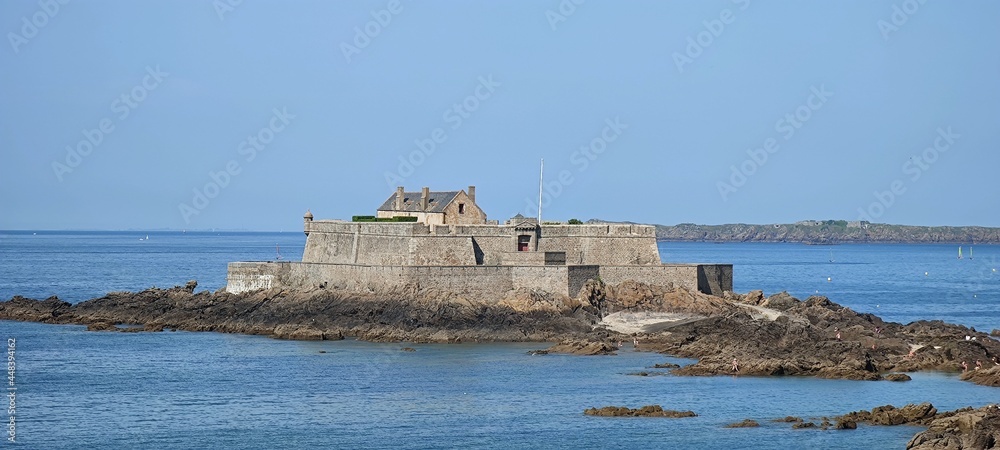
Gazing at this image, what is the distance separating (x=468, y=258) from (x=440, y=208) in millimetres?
3615

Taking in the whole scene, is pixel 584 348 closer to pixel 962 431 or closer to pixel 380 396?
pixel 380 396

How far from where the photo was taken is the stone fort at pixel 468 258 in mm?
47094

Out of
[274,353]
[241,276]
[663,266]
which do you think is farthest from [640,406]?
[241,276]

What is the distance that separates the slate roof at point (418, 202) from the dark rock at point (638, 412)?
21.4m

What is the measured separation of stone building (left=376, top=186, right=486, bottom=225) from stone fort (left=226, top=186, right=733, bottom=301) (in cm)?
4

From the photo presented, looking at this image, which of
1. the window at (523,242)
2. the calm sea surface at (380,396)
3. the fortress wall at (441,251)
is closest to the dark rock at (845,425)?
the calm sea surface at (380,396)

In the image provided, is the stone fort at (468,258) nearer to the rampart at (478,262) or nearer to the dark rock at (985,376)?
the rampart at (478,262)

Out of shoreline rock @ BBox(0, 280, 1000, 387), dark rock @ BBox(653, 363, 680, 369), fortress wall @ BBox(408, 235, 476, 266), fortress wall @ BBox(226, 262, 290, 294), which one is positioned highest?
fortress wall @ BBox(408, 235, 476, 266)

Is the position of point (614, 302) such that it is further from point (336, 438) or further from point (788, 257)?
point (788, 257)

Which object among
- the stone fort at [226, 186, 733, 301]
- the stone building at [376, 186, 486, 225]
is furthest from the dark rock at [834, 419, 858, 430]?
the stone building at [376, 186, 486, 225]

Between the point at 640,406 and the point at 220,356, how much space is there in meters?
14.5

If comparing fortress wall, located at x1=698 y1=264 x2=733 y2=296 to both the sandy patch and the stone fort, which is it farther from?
the sandy patch

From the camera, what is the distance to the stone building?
170 feet

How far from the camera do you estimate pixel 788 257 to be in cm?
14200
